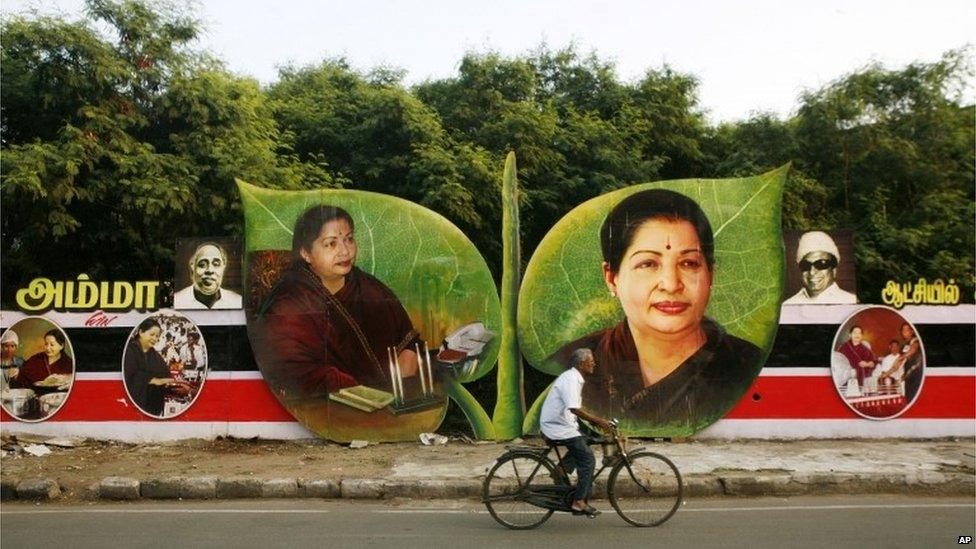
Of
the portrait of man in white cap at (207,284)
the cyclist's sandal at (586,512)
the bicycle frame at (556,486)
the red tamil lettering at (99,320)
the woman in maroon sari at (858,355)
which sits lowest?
the cyclist's sandal at (586,512)

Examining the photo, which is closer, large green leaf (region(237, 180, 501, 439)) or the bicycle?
the bicycle

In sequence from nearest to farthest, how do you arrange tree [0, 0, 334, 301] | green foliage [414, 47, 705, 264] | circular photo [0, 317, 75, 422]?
circular photo [0, 317, 75, 422] < tree [0, 0, 334, 301] < green foliage [414, 47, 705, 264]

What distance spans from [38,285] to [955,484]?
1161 cm

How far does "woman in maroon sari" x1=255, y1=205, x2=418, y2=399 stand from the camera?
10.9 meters

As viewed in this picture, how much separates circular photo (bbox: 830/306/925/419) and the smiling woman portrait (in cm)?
127

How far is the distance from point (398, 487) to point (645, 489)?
283 centimetres

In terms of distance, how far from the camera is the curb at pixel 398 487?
862 centimetres

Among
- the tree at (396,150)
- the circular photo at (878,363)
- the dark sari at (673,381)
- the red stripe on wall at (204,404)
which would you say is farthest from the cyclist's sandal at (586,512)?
the tree at (396,150)

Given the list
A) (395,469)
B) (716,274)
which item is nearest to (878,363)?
(716,274)

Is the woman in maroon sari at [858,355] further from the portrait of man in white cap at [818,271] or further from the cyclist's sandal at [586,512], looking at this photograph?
the cyclist's sandal at [586,512]

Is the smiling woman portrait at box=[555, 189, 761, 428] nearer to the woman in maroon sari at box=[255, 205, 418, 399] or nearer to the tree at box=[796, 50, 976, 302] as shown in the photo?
the woman in maroon sari at box=[255, 205, 418, 399]

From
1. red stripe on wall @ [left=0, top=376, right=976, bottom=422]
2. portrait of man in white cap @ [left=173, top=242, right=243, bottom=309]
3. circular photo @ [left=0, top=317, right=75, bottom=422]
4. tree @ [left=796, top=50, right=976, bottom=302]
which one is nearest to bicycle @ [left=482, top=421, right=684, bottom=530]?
red stripe on wall @ [left=0, top=376, right=976, bottom=422]

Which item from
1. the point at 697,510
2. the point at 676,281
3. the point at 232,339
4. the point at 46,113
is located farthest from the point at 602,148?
the point at 46,113

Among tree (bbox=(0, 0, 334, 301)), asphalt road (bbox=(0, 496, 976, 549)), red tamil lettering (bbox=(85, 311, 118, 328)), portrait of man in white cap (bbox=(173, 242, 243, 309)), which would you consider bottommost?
asphalt road (bbox=(0, 496, 976, 549))
